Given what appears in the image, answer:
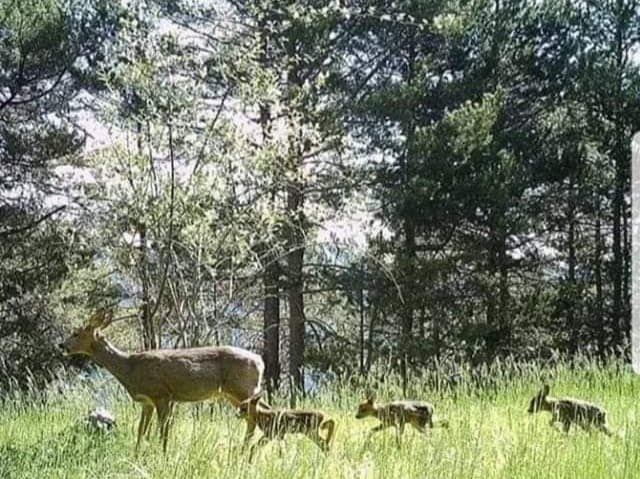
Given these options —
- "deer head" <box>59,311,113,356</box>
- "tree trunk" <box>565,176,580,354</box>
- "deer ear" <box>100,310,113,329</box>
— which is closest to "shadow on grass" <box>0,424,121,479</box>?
"deer head" <box>59,311,113,356</box>

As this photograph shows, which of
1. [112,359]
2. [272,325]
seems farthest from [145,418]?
[272,325]

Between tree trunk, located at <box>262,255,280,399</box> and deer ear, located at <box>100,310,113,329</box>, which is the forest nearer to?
tree trunk, located at <box>262,255,280,399</box>

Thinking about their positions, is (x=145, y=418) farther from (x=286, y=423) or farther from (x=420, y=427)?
(x=420, y=427)

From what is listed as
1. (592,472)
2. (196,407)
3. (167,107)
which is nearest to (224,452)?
(592,472)

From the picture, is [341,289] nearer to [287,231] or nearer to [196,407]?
[287,231]

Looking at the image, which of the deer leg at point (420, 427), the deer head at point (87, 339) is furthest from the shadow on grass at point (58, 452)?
the deer leg at point (420, 427)

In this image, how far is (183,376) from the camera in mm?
4012

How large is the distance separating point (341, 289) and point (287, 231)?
2.04 metres

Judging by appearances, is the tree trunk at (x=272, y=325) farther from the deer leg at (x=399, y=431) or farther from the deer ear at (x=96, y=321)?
the deer leg at (x=399, y=431)

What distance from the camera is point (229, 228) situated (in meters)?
6.99

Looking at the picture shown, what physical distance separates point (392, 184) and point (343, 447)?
895 centimetres

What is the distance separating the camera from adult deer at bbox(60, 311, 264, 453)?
402 cm

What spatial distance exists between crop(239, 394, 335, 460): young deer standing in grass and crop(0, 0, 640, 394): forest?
481 cm

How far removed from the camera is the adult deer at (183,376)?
402cm
